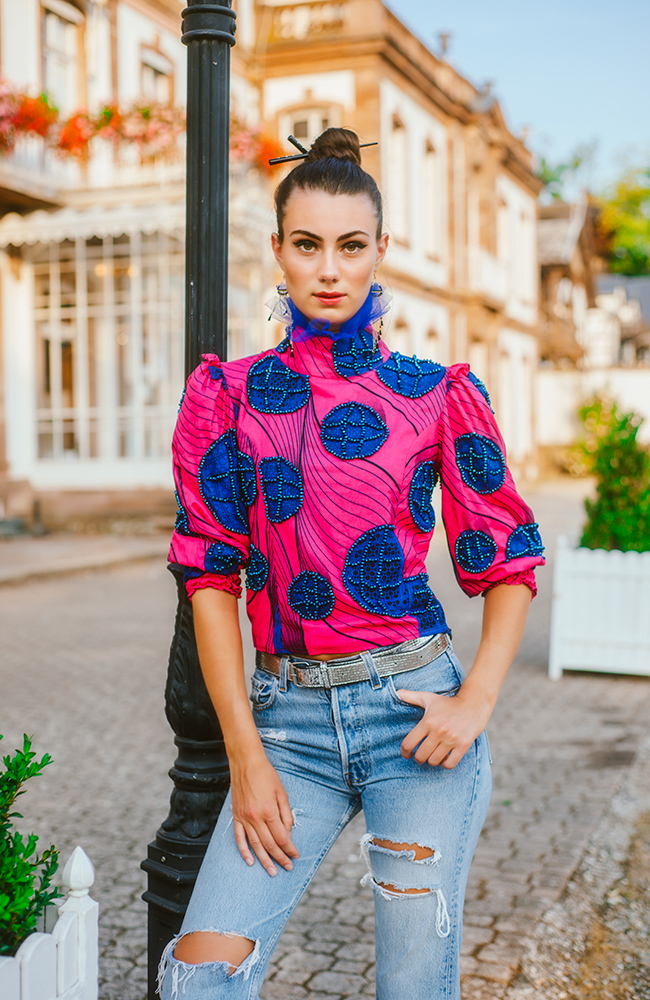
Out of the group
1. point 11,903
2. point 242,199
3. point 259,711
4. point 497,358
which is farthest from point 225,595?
point 497,358

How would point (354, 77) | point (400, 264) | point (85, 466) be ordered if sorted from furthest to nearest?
point (400, 264)
point (354, 77)
point (85, 466)

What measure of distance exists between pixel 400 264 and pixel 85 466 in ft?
27.4

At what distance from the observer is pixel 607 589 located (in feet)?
22.5

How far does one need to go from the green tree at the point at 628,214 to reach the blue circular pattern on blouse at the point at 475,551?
58264 millimetres

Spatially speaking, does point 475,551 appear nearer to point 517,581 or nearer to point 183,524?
point 517,581

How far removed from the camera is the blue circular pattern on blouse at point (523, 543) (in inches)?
72.9

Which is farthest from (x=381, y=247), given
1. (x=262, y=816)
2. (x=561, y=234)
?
(x=561, y=234)

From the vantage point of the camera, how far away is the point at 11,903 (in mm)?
1790

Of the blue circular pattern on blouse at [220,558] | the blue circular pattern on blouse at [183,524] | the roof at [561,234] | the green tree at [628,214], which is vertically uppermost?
the green tree at [628,214]

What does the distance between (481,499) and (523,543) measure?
0.36 feet

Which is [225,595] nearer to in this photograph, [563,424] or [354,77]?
[354,77]

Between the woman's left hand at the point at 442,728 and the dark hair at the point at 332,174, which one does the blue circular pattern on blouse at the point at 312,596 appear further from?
the dark hair at the point at 332,174

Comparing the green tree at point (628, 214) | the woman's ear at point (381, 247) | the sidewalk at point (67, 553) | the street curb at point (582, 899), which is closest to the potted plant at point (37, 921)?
the woman's ear at point (381, 247)

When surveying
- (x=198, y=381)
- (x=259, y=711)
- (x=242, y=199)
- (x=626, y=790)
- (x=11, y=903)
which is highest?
(x=242, y=199)
